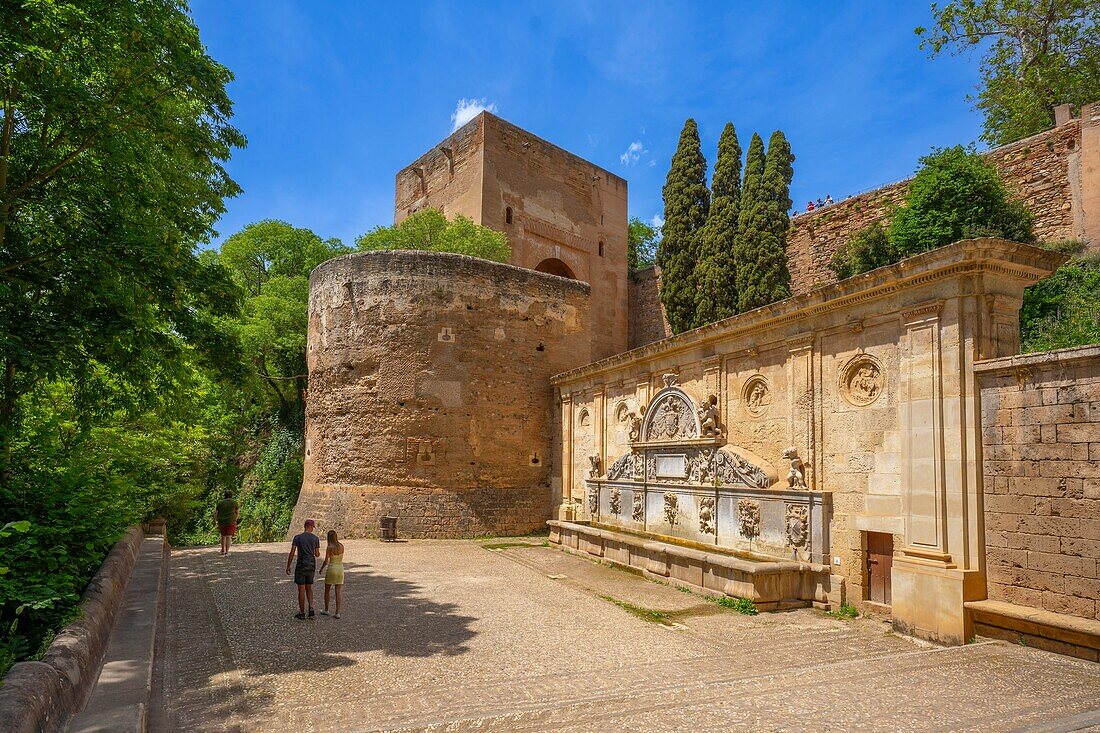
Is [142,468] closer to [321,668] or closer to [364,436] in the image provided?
[364,436]

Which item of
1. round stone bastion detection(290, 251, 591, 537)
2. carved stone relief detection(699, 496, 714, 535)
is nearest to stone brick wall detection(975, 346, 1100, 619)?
carved stone relief detection(699, 496, 714, 535)

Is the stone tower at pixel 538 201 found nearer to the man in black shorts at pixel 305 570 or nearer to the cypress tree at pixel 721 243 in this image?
the cypress tree at pixel 721 243

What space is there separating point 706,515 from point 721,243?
43.6ft

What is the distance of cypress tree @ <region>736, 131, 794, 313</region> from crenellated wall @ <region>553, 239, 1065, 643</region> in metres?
10.3

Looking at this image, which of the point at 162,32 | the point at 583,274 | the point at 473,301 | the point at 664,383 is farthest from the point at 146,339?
the point at 583,274

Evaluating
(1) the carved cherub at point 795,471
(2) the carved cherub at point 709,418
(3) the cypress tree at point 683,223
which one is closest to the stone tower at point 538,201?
(3) the cypress tree at point 683,223

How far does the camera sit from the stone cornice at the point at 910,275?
6625mm

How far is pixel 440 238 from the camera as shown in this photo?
21984 millimetres

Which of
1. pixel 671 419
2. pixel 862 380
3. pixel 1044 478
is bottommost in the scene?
pixel 1044 478

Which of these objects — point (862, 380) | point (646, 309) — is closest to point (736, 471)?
point (862, 380)

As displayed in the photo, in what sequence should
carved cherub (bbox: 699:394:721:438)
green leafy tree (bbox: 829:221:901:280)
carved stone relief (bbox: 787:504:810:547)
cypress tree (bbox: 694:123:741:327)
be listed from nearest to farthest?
carved stone relief (bbox: 787:504:810:547) < carved cherub (bbox: 699:394:721:438) < green leafy tree (bbox: 829:221:901:280) < cypress tree (bbox: 694:123:741:327)

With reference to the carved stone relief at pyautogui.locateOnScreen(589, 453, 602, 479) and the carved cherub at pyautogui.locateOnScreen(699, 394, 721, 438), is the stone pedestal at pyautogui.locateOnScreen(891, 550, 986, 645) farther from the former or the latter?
the carved stone relief at pyautogui.locateOnScreen(589, 453, 602, 479)

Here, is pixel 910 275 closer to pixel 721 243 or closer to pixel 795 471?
pixel 795 471

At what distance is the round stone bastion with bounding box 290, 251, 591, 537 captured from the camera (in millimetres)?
15172
